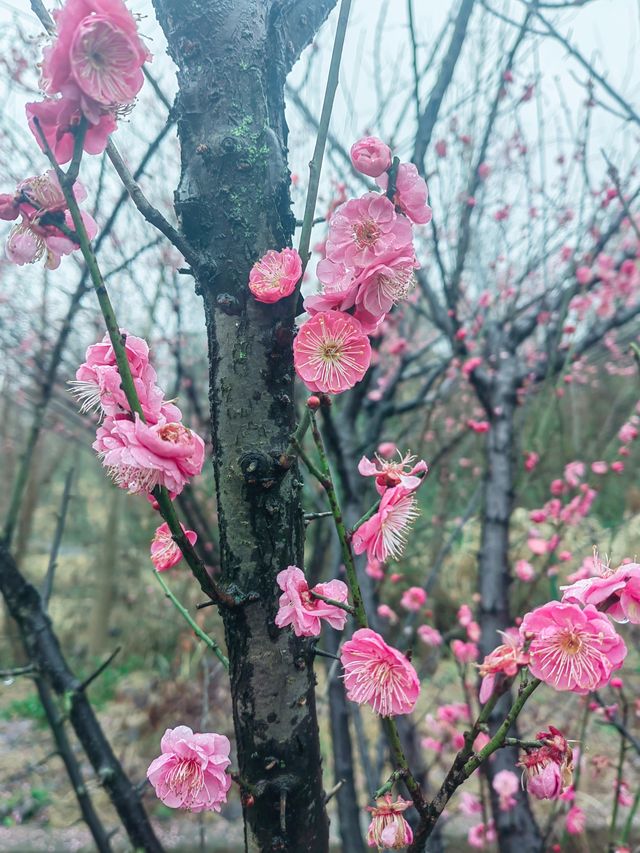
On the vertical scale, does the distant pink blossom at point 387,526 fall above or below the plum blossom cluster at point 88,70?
below

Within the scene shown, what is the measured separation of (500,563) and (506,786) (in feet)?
2.63

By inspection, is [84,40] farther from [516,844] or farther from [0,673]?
[516,844]

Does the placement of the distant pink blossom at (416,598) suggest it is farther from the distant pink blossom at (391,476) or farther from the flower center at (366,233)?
the flower center at (366,233)

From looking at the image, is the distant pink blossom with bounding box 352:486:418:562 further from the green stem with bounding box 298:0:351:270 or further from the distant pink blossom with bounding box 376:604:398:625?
the distant pink blossom with bounding box 376:604:398:625

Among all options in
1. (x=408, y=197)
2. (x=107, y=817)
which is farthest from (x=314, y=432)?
(x=107, y=817)

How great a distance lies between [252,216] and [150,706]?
593 centimetres

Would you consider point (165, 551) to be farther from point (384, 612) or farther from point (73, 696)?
point (384, 612)

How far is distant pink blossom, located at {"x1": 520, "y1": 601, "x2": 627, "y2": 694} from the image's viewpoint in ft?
2.19

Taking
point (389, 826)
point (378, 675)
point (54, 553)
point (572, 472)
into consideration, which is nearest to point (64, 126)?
point (378, 675)

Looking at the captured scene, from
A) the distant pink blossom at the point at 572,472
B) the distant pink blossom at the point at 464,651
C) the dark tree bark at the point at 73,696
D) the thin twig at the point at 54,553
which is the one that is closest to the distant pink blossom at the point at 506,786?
the distant pink blossom at the point at 464,651

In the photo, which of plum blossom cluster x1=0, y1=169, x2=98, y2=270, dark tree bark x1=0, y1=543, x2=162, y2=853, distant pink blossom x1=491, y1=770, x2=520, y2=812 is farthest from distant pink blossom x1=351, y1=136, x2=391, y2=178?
distant pink blossom x1=491, y1=770, x2=520, y2=812

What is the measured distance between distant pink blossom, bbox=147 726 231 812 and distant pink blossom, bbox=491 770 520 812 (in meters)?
1.73

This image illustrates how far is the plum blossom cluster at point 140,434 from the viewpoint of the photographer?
0.63m

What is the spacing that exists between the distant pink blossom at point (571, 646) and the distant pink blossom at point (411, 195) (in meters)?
0.51
